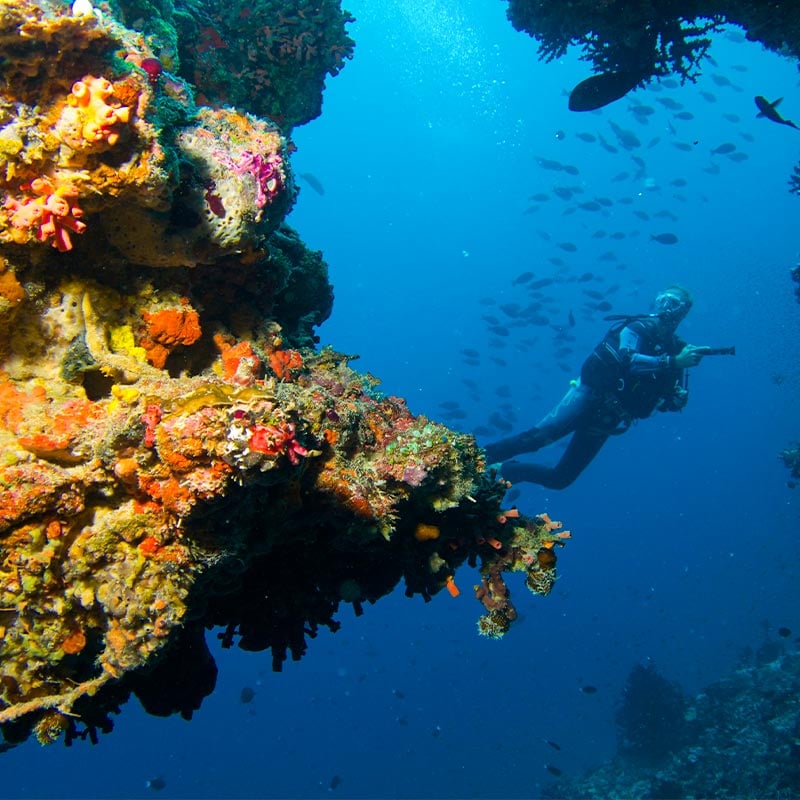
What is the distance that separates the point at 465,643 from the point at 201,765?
22.9m

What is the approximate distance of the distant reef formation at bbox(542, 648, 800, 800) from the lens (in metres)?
13.1

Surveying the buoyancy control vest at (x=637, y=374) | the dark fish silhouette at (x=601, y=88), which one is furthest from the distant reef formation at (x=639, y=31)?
the buoyancy control vest at (x=637, y=374)

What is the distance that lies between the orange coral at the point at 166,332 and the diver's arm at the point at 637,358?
9607 mm

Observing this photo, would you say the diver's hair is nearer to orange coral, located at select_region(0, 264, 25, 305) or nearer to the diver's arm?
the diver's arm

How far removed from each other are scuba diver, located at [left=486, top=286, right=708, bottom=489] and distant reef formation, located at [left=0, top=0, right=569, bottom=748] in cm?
795

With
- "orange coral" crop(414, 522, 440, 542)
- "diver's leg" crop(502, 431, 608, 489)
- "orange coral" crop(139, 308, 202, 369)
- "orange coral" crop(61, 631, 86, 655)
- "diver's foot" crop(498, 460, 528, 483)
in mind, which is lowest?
"orange coral" crop(61, 631, 86, 655)

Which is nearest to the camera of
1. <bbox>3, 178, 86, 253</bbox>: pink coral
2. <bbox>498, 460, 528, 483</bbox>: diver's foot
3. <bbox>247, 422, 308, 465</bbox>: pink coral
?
<bbox>247, 422, 308, 465</bbox>: pink coral

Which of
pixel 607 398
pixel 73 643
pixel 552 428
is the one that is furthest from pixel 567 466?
pixel 73 643

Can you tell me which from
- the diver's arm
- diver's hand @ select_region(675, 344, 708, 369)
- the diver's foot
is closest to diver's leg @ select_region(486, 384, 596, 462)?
the diver's foot

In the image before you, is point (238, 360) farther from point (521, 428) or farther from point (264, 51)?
point (521, 428)

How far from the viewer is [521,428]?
9412cm

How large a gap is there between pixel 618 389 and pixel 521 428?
84.1 metres

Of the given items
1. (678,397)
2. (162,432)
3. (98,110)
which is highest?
(678,397)

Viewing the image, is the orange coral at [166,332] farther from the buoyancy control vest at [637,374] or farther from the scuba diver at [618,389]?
the buoyancy control vest at [637,374]
